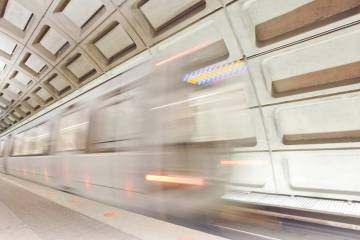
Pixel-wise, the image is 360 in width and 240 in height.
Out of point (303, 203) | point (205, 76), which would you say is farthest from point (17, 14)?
point (303, 203)

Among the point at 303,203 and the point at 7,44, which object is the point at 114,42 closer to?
the point at 7,44

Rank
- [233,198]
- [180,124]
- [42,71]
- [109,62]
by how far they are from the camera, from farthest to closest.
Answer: [42,71]
[109,62]
[233,198]
[180,124]

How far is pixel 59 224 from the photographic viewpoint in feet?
12.1

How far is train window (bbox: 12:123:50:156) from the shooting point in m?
8.95

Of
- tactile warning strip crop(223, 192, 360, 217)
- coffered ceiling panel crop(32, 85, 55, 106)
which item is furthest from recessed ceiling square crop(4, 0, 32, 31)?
tactile warning strip crop(223, 192, 360, 217)

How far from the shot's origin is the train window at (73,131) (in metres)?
6.15

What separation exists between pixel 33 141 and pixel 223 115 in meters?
8.75

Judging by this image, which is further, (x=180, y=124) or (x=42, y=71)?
(x=42, y=71)

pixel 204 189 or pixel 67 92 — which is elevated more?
pixel 67 92

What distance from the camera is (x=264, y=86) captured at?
614cm

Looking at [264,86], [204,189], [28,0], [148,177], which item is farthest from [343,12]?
[28,0]

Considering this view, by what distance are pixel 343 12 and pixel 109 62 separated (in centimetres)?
629

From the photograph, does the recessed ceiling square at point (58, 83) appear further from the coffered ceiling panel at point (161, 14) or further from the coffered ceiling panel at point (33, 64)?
the coffered ceiling panel at point (161, 14)

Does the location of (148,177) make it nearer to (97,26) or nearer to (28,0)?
(97,26)
